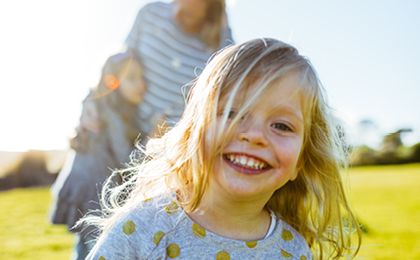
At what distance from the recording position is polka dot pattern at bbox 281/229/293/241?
2.46 metres

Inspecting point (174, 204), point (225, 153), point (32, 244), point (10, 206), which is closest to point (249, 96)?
point (225, 153)

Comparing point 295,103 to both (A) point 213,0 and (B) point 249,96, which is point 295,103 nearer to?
(B) point 249,96

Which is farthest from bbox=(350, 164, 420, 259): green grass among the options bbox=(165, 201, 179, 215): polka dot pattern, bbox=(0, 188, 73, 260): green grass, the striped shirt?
bbox=(0, 188, 73, 260): green grass

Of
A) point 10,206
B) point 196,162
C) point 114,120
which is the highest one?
point 196,162

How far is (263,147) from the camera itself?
7.30 ft

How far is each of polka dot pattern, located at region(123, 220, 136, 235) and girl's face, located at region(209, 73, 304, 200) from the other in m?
0.31

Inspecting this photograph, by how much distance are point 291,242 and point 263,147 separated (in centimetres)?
44

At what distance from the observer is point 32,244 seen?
28.5 ft

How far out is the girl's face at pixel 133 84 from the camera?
146 inches

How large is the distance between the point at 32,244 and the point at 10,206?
6.06m

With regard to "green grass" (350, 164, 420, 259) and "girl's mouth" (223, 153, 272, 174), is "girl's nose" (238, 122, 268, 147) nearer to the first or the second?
"girl's mouth" (223, 153, 272, 174)

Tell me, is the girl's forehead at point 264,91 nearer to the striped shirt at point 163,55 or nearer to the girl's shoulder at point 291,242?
the girl's shoulder at point 291,242

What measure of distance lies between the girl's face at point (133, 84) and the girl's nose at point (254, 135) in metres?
1.63

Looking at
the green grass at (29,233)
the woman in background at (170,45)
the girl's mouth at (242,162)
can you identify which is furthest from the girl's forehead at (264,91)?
the green grass at (29,233)
